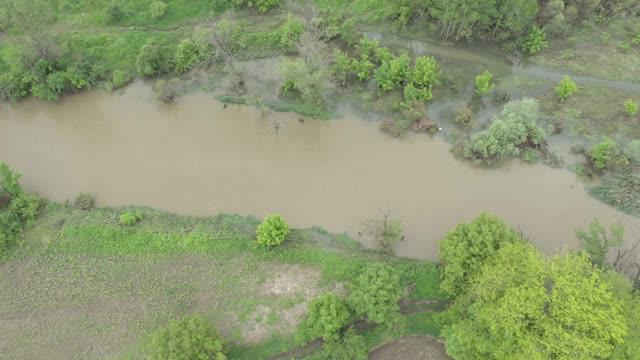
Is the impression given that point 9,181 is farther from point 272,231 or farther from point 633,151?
point 633,151

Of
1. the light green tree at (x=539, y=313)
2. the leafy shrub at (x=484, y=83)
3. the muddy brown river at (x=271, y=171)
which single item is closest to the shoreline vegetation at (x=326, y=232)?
the light green tree at (x=539, y=313)

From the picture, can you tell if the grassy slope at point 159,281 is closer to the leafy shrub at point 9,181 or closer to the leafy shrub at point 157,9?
the leafy shrub at point 9,181

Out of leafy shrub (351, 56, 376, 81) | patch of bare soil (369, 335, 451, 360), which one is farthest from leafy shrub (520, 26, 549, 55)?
patch of bare soil (369, 335, 451, 360)

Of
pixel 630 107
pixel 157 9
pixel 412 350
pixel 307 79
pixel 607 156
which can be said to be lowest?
pixel 412 350

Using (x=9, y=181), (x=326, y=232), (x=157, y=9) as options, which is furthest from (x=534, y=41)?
(x=9, y=181)

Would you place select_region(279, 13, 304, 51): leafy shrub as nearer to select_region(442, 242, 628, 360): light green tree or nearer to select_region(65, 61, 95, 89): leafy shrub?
select_region(65, 61, 95, 89): leafy shrub
